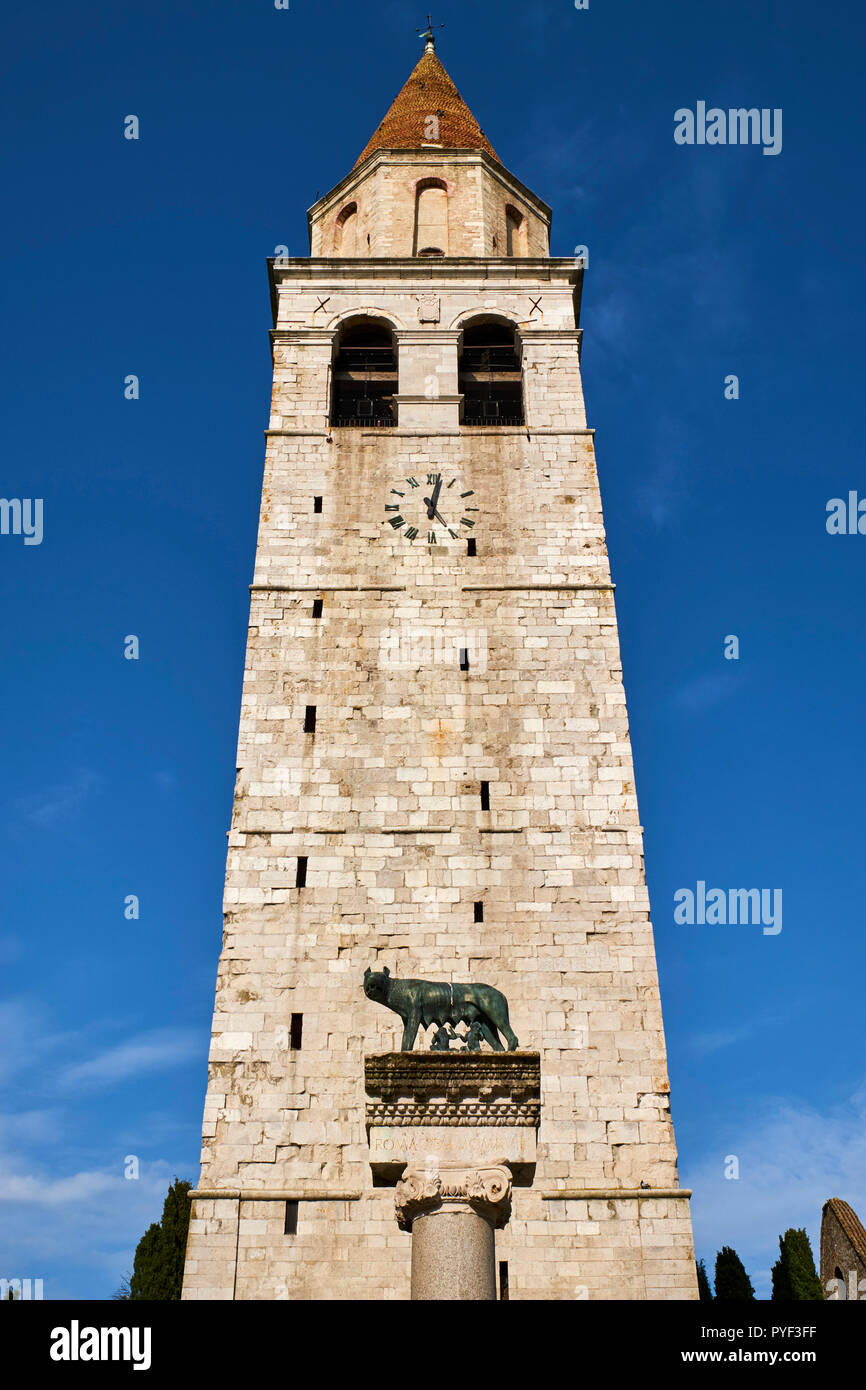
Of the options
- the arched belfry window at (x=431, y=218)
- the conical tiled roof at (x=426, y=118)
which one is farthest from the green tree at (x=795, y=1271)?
the conical tiled roof at (x=426, y=118)

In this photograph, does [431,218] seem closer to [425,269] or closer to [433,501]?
[425,269]

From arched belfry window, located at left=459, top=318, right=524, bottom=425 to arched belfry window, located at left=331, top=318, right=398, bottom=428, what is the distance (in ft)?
4.78

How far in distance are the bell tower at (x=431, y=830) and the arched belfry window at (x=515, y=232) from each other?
105 inches

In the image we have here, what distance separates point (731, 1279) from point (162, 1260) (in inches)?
414

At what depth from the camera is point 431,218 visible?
91.0ft

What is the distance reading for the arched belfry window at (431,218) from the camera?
2722 centimetres

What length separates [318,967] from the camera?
16812mm

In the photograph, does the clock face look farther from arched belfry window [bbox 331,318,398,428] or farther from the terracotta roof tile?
the terracotta roof tile

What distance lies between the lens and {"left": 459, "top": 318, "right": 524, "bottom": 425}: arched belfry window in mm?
24078

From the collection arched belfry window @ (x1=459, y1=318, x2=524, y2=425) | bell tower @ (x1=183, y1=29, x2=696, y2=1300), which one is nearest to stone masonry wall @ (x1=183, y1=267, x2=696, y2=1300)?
bell tower @ (x1=183, y1=29, x2=696, y2=1300)

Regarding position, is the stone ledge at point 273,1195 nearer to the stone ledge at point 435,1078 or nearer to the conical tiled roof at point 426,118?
the stone ledge at point 435,1078
